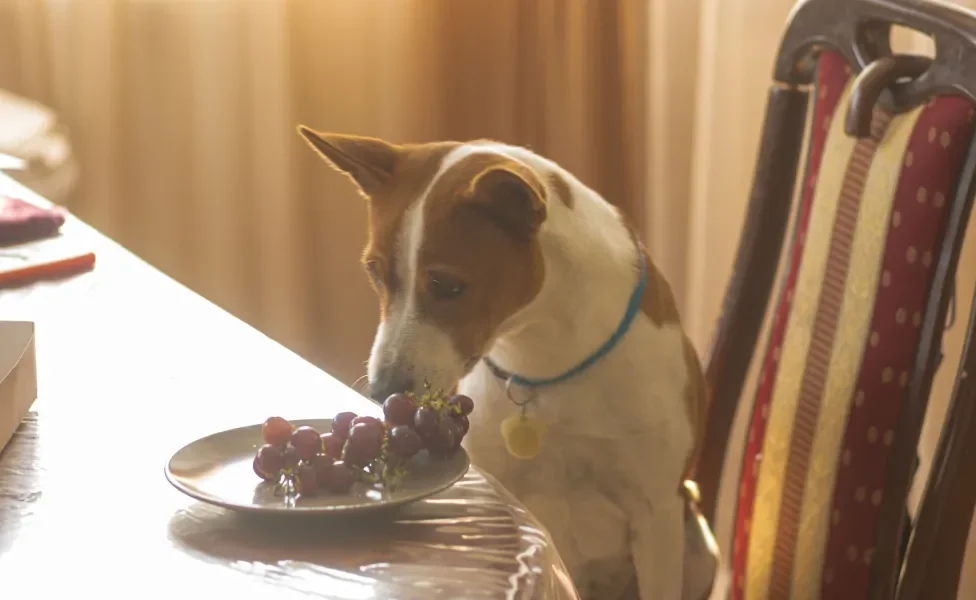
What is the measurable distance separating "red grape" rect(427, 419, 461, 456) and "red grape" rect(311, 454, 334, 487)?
0.06 metres

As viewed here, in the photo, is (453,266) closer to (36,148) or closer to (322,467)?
(322,467)

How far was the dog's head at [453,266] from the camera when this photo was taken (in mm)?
1113

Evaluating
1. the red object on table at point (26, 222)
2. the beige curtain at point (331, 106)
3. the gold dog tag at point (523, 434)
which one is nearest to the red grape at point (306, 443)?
the gold dog tag at point (523, 434)

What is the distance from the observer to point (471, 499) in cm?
61

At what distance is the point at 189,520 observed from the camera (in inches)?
22.5

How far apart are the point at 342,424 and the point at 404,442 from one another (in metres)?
0.04

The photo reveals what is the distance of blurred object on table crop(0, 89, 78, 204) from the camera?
190 centimetres

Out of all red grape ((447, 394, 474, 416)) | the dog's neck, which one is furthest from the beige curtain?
red grape ((447, 394, 474, 416))

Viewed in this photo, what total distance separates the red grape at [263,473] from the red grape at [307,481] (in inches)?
0.6

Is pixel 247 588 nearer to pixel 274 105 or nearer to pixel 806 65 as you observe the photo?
pixel 806 65

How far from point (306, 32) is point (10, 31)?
1.64 ft

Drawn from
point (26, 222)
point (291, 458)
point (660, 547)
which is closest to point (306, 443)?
point (291, 458)

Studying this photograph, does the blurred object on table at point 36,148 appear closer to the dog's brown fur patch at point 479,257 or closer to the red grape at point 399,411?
the dog's brown fur patch at point 479,257

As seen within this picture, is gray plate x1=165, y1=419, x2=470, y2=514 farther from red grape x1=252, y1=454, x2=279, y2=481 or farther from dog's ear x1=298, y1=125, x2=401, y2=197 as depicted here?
dog's ear x1=298, y1=125, x2=401, y2=197
